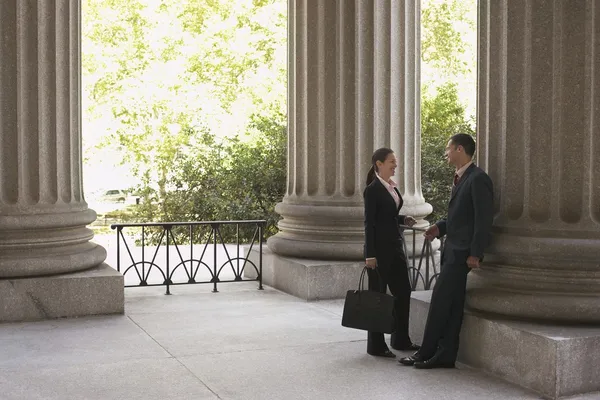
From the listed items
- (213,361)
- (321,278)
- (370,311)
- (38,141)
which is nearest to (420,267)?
(321,278)

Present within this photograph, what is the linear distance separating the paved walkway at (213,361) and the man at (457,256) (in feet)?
0.87

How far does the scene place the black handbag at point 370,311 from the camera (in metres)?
9.32

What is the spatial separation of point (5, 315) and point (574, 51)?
787 centimetres

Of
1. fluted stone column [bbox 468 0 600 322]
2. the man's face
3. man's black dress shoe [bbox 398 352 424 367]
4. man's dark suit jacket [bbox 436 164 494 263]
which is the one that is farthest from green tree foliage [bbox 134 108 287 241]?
fluted stone column [bbox 468 0 600 322]

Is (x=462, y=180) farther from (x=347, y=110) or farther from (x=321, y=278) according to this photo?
(x=347, y=110)

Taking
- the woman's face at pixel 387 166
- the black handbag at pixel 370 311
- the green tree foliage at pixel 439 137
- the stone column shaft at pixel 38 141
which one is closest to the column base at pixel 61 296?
the stone column shaft at pixel 38 141

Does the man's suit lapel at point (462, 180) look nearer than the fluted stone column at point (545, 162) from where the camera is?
No

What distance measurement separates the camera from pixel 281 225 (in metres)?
14.9

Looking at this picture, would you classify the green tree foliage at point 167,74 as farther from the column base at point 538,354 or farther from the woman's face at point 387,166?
the column base at point 538,354

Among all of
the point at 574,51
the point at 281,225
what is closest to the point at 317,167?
the point at 281,225

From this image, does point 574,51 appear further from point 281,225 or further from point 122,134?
point 122,134

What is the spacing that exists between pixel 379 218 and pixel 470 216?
45.9 inches

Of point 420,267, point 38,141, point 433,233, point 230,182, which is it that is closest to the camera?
point 433,233

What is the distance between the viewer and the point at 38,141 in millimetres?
12250
